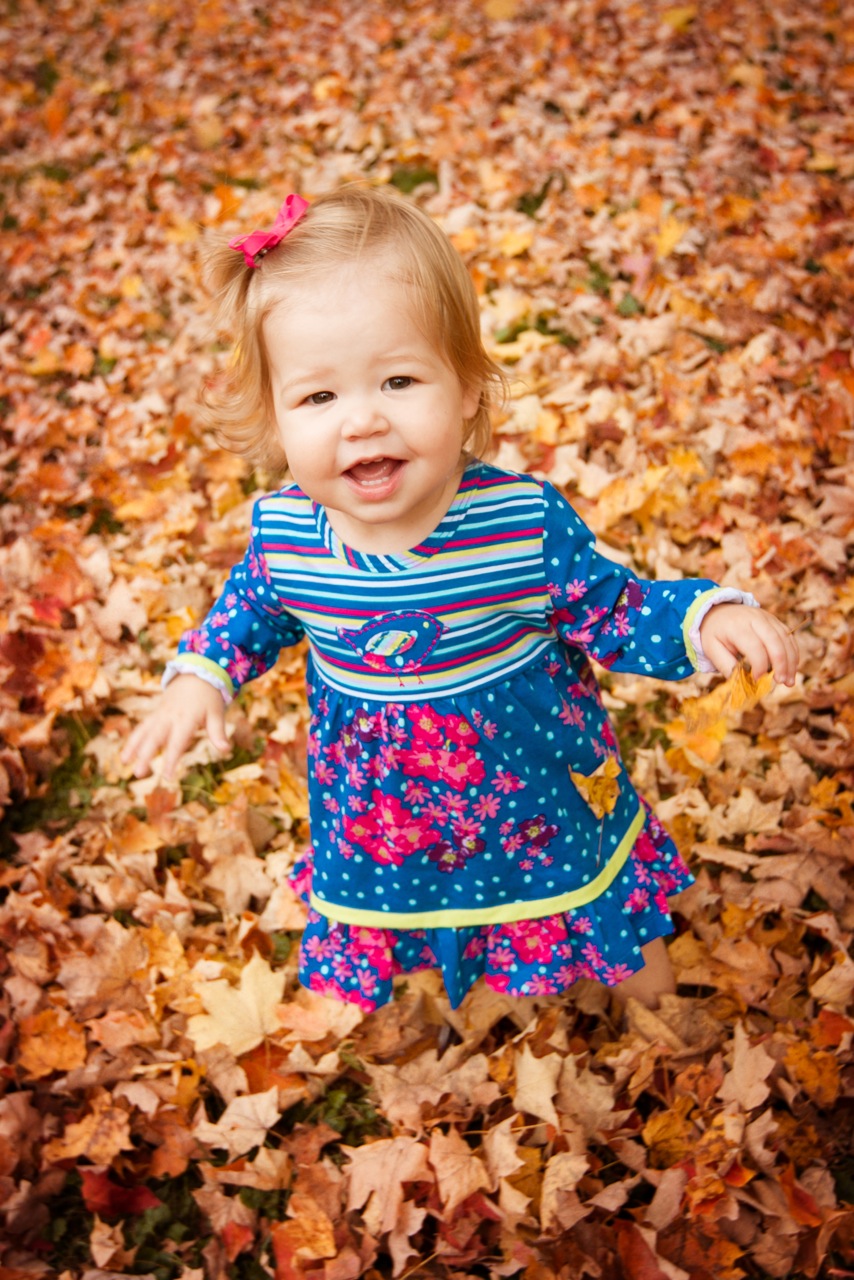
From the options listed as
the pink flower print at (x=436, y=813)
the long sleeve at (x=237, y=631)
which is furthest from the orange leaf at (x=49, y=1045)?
the pink flower print at (x=436, y=813)

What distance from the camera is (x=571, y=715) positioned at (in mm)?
1873

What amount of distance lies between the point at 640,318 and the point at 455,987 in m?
2.80

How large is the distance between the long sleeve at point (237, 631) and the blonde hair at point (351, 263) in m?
→ 0.30

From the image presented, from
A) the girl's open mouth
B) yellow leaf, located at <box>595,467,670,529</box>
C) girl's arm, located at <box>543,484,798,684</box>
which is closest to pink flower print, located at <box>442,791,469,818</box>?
girl's arm, located at <box>543,484,798,684</box>

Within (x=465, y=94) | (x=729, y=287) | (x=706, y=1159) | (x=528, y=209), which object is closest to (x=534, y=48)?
(x=465, y=94)

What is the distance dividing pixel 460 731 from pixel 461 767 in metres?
0.07

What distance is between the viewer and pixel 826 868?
92.6 inches

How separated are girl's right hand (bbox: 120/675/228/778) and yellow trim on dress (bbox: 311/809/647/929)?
50 cm

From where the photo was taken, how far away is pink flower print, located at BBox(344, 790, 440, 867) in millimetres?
1893

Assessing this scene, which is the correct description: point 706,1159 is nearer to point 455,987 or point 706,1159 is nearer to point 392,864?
point 455,987

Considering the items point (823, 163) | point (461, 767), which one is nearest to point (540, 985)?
point (461, 767)

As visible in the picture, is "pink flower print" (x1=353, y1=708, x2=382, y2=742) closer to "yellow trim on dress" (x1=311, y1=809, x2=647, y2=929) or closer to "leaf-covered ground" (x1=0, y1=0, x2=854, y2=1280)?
"yellow trim on dress" (x1=311, y1=809, x2=647, y2=929)

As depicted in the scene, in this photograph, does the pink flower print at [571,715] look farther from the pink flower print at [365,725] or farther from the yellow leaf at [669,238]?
the yellow leaf at [669,238]

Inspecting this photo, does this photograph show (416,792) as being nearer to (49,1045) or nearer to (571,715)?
(571,715)
